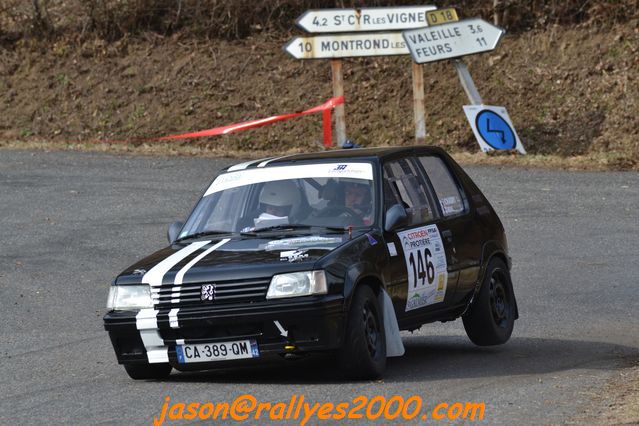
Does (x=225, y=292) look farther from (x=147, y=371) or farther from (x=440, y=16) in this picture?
(x=440, y=16)

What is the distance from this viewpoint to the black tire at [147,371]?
869cm

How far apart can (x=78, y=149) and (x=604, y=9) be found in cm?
1146

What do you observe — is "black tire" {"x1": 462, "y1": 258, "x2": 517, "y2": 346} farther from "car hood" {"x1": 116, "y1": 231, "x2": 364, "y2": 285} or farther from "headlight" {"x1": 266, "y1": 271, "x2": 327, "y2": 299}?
"headlight" {"x1": 266, "y1": 271, "x2": 327, "y2": 299}

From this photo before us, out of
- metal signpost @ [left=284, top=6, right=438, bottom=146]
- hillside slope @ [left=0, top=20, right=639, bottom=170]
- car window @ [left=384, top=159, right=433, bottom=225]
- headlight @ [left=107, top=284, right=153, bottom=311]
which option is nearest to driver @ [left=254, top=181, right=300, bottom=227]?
car window @ [left=384, top=159, right=433, bottom=225]

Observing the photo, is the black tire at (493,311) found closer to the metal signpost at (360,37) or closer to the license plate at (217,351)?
the license plate at (217,351)

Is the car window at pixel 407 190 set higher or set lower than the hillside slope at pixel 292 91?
higher

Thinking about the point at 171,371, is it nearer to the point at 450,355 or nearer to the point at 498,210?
the point at 450,355

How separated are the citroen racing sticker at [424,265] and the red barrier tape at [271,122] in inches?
566

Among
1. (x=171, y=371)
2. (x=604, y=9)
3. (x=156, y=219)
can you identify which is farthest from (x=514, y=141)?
(x=171, y=371)

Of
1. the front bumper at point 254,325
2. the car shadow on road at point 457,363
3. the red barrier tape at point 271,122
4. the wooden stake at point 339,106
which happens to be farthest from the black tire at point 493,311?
the red barrier tape at point 271,122

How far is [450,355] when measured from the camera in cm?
988

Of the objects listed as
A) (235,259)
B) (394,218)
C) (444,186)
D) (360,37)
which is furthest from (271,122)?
(235,259)

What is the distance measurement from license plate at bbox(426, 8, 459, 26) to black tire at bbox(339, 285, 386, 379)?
592 inches

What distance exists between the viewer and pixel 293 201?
364 inches
